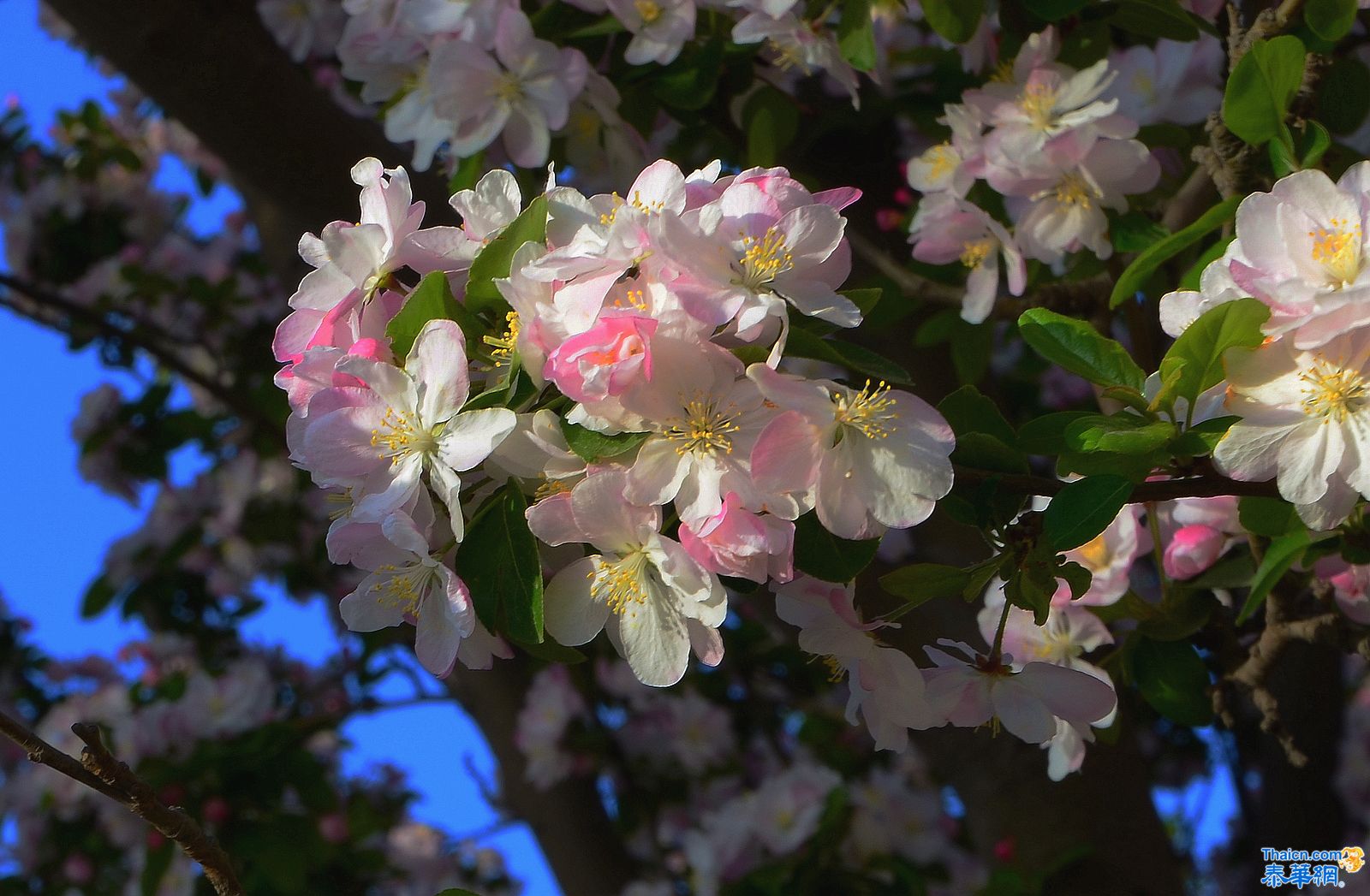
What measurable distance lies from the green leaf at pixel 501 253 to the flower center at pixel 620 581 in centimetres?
17

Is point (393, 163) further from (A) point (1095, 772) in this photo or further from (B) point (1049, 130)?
(A) point (1095, 772)

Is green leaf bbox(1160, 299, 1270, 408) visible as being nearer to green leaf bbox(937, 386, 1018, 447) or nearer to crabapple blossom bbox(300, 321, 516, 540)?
green leaf bbox(937, 386, 1018, 447)

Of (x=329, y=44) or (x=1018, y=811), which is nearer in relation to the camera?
(x=1018, y=811)

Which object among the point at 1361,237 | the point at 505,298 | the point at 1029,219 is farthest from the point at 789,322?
the point at 1029,219

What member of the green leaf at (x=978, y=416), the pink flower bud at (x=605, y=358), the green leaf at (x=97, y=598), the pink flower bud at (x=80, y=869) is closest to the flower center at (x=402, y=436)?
the pink flower bud at (x=605, y=358)

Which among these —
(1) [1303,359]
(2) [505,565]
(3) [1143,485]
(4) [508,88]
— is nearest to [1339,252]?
(1) [1303,359]

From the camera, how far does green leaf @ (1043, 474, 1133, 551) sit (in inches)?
27.4

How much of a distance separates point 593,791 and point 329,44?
1621 mm

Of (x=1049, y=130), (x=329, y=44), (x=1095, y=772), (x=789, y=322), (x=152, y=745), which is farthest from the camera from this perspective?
(x=152, y=745)

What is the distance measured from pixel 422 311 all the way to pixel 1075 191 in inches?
29.1

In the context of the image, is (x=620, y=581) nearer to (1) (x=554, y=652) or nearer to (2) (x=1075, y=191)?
(1) (x=554, y=652)

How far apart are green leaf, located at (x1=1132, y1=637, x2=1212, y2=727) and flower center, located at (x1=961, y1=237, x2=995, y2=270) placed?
1.38 ft

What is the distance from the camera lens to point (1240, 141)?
3.31 feet
